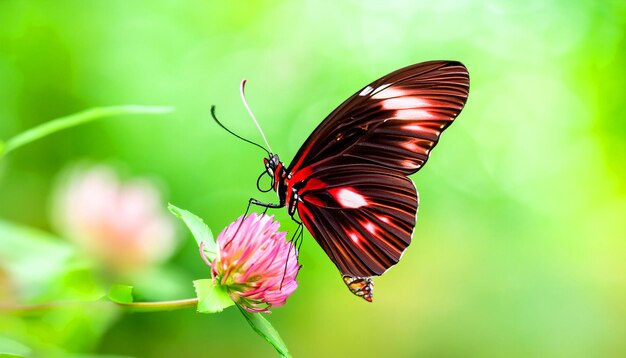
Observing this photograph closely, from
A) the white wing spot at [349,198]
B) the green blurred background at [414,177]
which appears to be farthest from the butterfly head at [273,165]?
the green blurred background at [414,177]

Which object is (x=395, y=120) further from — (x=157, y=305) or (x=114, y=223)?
(x=114, y=223)

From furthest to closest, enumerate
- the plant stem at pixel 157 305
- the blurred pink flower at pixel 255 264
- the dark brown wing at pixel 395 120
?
the dark brown wing at pixel 395 120 < the blurred pink flower at pixel 255 264 < the plant stem at pixel 157 305

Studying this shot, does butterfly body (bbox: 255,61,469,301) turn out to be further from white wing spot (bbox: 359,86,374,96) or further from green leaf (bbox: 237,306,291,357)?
green leaf (bbox: 237,306,291,357)

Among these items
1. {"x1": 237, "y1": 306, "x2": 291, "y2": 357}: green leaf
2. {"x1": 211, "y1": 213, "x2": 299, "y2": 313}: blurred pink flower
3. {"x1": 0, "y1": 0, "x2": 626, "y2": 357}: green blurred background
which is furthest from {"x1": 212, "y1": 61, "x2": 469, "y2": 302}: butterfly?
{"x1": 0, "y1": 0, "x2": 626, "y2": 357}: green blurred background

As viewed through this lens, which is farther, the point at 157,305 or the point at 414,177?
the point at 414,177

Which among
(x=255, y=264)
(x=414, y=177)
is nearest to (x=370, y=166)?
(x=255, y=264)

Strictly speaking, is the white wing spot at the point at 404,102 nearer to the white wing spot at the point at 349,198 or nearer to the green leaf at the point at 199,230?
the white wing spot at the point at 349,198

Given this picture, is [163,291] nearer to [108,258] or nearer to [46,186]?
[108,258]
